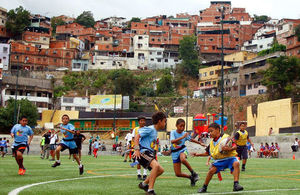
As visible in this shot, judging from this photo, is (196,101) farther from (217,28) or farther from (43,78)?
(217,28)

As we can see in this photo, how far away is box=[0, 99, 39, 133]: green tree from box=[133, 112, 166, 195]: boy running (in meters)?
73.9

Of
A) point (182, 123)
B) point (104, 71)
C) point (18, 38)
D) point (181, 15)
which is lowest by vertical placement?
point (182, 123)

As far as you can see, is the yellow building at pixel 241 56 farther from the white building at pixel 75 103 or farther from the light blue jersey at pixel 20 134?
the light blue jersey at pixel 20 134

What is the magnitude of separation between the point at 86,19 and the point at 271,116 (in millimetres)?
123821

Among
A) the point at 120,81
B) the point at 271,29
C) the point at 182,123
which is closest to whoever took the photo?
the point at 182,123

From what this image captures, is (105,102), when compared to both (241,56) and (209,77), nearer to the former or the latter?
(209,77)

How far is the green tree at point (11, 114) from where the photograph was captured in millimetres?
80000

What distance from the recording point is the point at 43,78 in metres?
113

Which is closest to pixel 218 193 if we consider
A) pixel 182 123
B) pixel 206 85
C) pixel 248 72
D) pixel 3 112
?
pixel 182 123

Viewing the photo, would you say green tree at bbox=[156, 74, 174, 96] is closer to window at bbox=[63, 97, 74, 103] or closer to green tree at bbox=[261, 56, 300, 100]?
window at bbox=[63, 97, 74, 103]

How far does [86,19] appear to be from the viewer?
170m

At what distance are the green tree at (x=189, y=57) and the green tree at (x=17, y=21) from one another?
45.7 metres

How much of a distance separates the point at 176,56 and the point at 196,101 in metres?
29.5

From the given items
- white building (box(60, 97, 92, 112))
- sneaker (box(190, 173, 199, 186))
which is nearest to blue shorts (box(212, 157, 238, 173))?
sneaker (box(190, 173, 199, 186))
